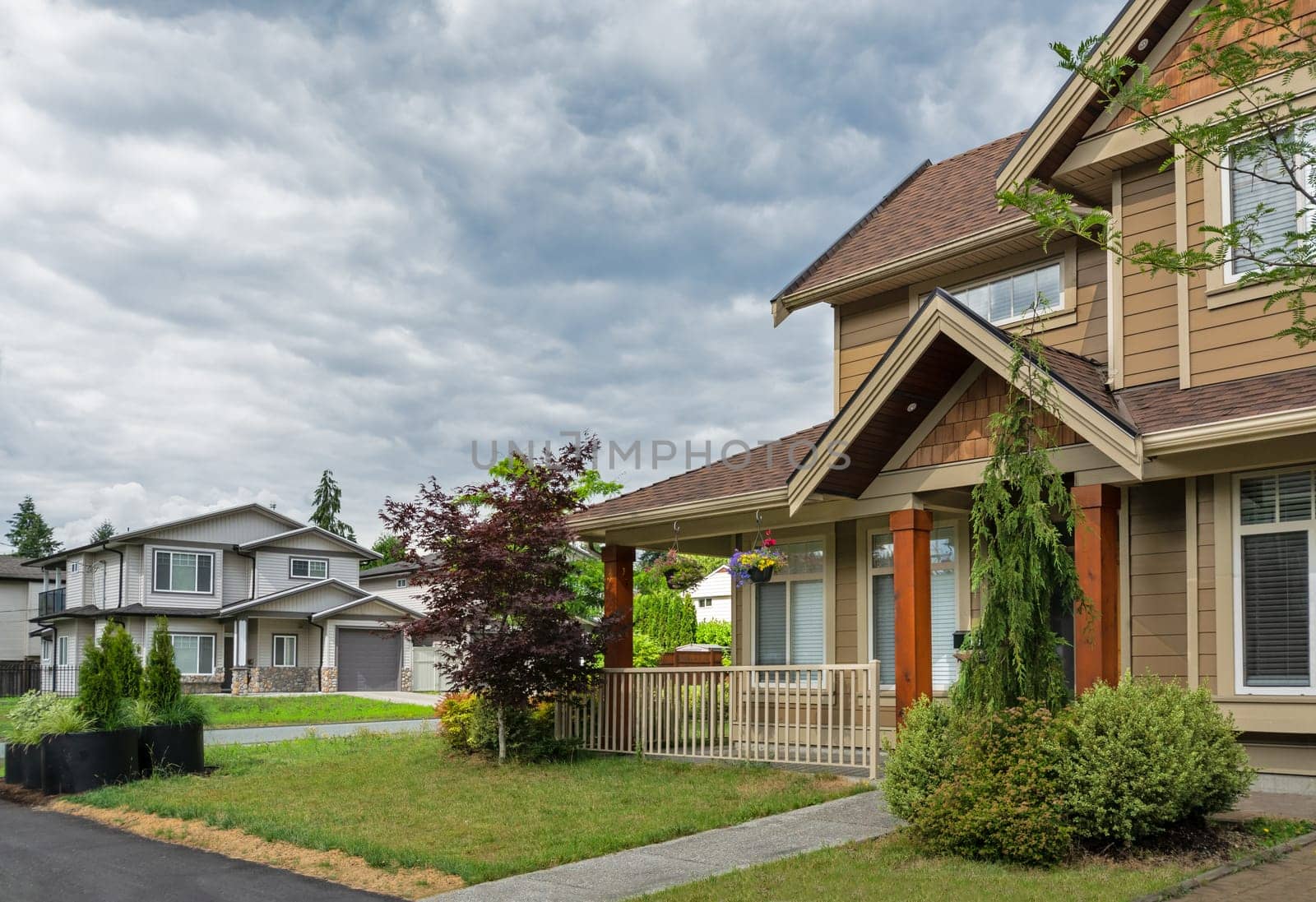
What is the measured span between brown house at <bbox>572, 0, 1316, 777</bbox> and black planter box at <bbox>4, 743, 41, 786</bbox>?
21.3 feet

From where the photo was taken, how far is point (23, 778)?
13.6 m

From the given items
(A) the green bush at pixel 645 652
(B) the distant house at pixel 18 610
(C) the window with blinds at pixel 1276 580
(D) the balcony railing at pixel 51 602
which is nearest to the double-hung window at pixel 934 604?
(C) the window with blinds at pixel 1276 580

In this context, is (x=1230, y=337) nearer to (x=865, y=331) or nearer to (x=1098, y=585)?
(x=1098, y=585)

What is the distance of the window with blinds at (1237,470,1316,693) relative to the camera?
937 centimetres

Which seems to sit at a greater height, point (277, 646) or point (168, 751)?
point (168, 751)

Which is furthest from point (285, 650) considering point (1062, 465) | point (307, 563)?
point (1062, 465)

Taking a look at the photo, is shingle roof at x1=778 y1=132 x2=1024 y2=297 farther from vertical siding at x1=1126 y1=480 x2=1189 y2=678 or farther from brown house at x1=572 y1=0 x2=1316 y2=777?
vertical siding at x1=1126 y1=480 x2=1189 y2=678

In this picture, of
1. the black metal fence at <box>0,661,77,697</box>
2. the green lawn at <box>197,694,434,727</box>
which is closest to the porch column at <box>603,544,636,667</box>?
the green lawn at <box>197,694,434,727</box>

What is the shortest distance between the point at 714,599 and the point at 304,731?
38769mm

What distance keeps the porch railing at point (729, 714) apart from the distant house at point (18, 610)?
4957 cm

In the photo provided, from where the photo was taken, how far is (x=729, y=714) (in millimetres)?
13375

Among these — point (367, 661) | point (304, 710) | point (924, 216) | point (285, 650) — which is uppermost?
point (924, 216)

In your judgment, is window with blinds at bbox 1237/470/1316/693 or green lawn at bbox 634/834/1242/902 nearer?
green lawn at bbox 634/834/1242/902

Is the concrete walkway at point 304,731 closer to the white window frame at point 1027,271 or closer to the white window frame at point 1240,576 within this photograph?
the white window frame at point 1027,271
